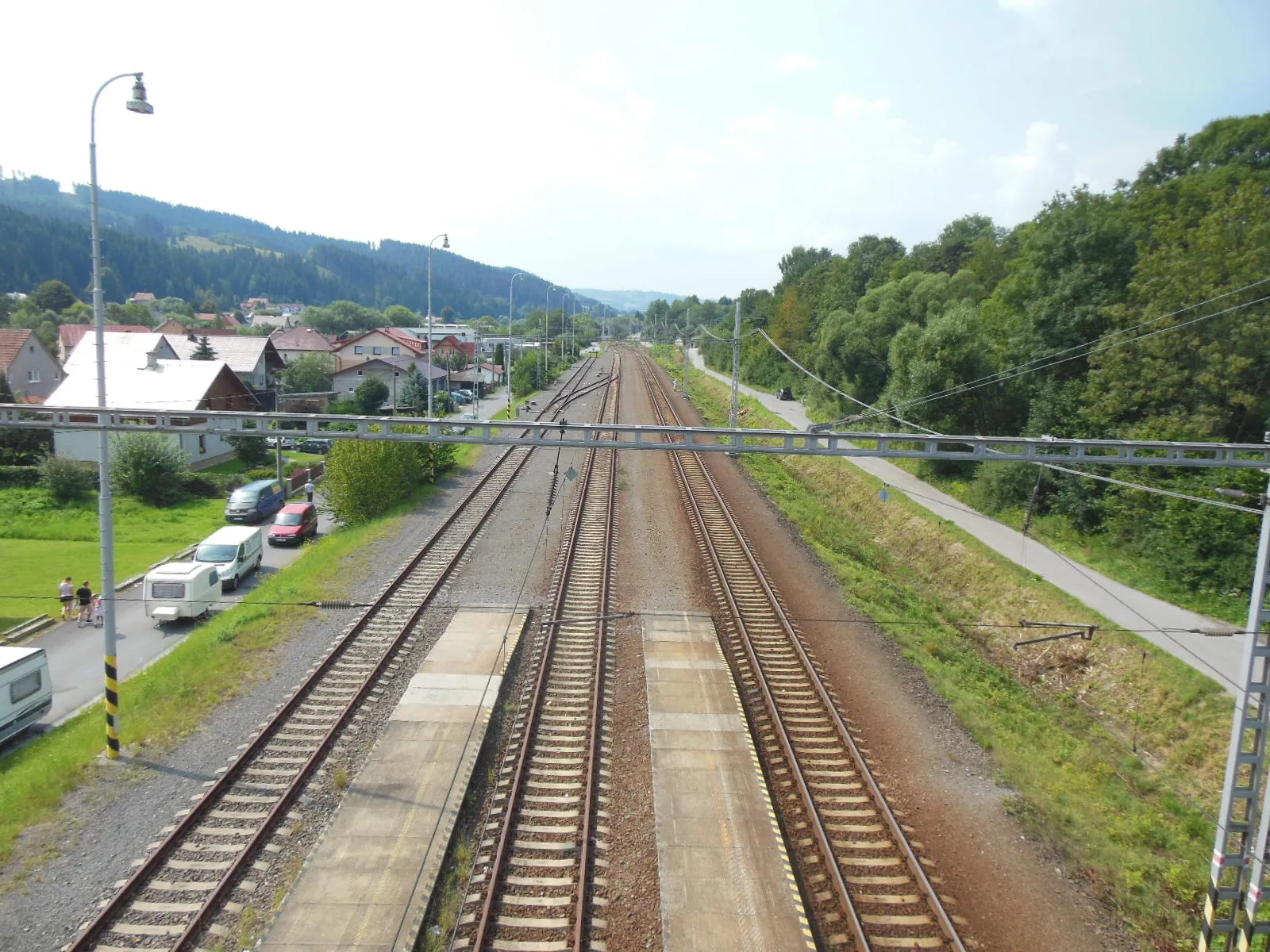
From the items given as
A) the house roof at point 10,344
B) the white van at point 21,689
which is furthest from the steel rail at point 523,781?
the house roof at point 10,344

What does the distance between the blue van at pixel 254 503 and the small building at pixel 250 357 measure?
19.8 metres

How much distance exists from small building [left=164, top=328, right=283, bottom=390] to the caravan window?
1314 inches

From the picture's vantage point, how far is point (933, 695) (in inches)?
509

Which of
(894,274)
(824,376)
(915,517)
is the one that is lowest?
(915,517)

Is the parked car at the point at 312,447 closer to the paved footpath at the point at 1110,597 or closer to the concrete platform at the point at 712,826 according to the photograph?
the paved footpath at the point at 1110,597

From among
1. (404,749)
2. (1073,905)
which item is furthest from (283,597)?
(1073,905)

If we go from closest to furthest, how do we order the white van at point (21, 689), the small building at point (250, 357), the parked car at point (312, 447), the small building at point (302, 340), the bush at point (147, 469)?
the white van at point (21, 689)
the bush at point (147, 469)
the parked car at point (312, 447)
the small building at point (250, 357)
the small building at point (302, 340)

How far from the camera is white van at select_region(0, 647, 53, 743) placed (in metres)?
11.5

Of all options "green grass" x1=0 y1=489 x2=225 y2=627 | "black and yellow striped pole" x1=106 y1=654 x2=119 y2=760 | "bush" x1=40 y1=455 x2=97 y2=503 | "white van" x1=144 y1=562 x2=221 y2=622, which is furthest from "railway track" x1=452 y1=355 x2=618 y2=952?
"bush" x1=40 y1=455 x2=97 y2=503

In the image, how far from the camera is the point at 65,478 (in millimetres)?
26656

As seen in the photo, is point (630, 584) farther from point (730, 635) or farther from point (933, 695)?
point (933, 695)

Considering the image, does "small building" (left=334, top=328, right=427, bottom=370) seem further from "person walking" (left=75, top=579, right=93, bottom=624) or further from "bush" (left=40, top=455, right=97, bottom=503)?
"person walking" (left=75, top=579, right=93, bottom=624)

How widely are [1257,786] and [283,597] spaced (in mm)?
15987

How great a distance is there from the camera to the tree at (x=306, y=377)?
159ft
